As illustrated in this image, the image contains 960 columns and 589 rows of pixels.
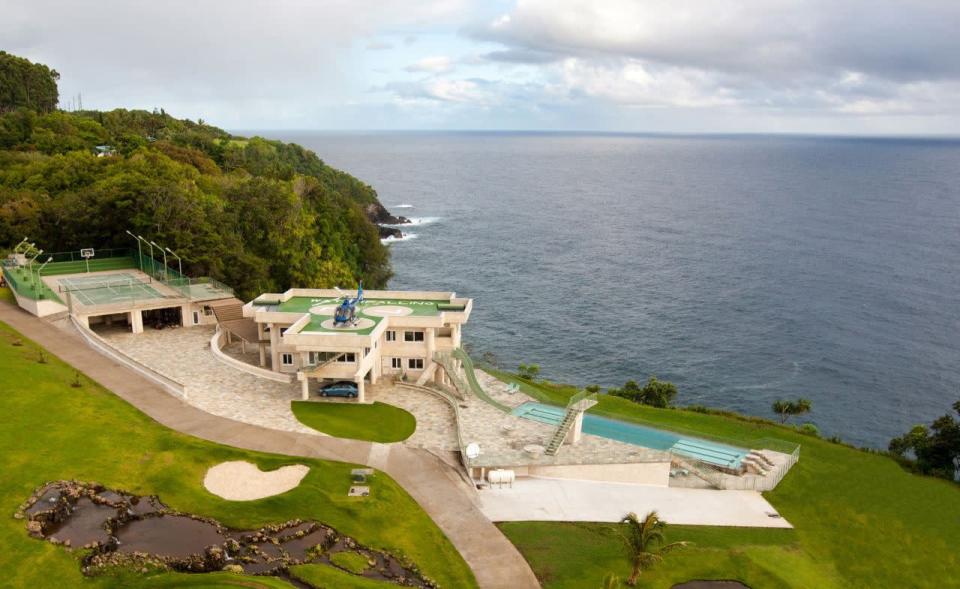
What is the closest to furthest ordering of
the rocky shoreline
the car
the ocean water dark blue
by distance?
1. the car
2. the ocean water dark blue
3. the rocky shoreline

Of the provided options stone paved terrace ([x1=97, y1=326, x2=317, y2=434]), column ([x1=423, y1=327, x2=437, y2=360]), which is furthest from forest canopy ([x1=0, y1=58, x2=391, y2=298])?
column ([x1=423, y1=327, x2=437, y2=360])

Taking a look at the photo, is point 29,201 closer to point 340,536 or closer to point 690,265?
point 340,536

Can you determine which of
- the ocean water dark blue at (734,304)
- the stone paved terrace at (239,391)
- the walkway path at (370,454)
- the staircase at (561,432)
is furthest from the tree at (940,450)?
the stone paved terrace at (239,391)

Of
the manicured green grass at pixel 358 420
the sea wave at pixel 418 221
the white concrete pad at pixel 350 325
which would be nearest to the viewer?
the manicured green grass at pixel 358 420

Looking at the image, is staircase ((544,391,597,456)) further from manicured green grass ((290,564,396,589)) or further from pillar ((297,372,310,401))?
pillar ((297,372,310,401))

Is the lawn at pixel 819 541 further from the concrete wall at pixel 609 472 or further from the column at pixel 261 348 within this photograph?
the column at pixel 261 348

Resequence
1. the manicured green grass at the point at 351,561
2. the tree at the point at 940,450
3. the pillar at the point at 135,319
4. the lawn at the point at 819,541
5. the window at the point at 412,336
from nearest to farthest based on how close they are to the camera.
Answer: the manicured green grass at the point at 351,561, the lawn at the point at 819,541, the tree at the point at 940,450, the window at the point at 412,336, the pillar at the point at 135,319

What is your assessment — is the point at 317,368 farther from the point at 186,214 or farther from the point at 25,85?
the point at 25,85
